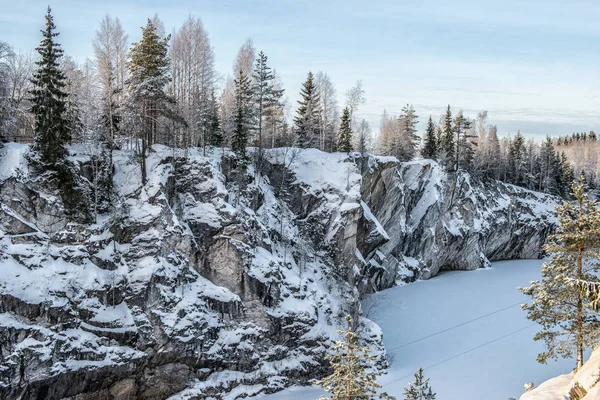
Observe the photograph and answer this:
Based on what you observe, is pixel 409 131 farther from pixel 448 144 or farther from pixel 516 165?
pixel 516 165

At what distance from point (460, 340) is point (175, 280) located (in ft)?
65.6

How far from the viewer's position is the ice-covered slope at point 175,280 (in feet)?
65.7

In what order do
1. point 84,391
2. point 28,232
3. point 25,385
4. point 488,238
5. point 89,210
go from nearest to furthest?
point 25,385, point 84,391, point 28,232, point 89,210, point 488,238

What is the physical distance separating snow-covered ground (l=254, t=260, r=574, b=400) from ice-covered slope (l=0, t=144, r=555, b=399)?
3.24 metres

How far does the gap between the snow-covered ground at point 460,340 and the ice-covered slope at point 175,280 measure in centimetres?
324

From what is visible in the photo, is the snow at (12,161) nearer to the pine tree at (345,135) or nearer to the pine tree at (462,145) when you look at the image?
the pine tree at (345,135)

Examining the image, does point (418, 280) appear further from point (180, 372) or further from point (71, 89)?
point (71, 89)

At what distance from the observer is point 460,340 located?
1184 inches

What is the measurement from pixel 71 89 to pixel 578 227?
36.3 metres

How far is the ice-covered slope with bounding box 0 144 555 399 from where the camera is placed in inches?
789

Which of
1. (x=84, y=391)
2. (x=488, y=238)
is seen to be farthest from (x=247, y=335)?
(x=488, y=238)

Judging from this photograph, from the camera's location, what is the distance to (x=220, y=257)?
1006 inches

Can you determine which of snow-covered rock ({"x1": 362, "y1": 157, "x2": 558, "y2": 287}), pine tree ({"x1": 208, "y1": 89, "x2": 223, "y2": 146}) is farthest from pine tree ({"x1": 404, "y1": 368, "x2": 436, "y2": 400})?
snow-covered rock ({"x1": 362, "y1": 157, "x2": 558, "y2": 287})

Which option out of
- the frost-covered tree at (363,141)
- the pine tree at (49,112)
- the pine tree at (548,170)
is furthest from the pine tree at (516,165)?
the pine tree at (49,112)
